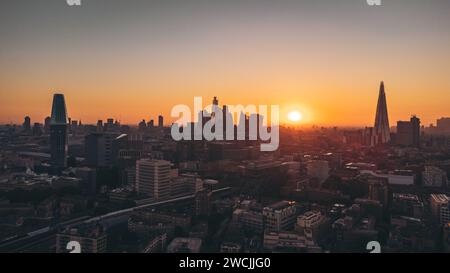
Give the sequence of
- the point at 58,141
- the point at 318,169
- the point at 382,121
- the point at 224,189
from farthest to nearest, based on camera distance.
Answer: the point at 58,141 → the point at 382,121 → the point at 318,169 → the point at 224,189

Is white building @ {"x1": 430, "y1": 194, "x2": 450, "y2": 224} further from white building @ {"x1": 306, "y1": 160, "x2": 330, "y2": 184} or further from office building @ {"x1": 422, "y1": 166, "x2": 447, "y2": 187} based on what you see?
white building @ {"x1": 306, "y1": 160, "x2": 330, "y2": 184}

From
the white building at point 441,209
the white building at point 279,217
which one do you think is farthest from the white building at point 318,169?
the white building at point 279,217

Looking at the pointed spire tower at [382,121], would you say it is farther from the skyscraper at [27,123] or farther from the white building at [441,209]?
the skyscraper at [27,123]

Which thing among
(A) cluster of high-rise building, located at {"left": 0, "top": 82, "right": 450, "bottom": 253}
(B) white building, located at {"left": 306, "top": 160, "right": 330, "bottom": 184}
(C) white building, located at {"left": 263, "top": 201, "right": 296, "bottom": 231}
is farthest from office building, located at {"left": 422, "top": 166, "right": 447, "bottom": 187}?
(C) white building, located at {"left": 263, "top": 201, "right": 296, "bottom": 231}

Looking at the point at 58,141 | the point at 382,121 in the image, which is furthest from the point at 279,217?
the point at 58,141

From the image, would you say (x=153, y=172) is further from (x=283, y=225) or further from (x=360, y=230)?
(x=360, y=230)

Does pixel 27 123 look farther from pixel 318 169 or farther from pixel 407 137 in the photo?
Result: pixel 407 137

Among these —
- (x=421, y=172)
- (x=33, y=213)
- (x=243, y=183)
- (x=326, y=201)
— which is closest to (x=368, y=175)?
(x=421, y=172)

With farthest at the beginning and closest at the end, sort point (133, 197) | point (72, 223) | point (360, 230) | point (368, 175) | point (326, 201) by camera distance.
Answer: point (368, 175)
point (133, 197)
point (326, 201)
point (72, 223)
point (360, 230)
